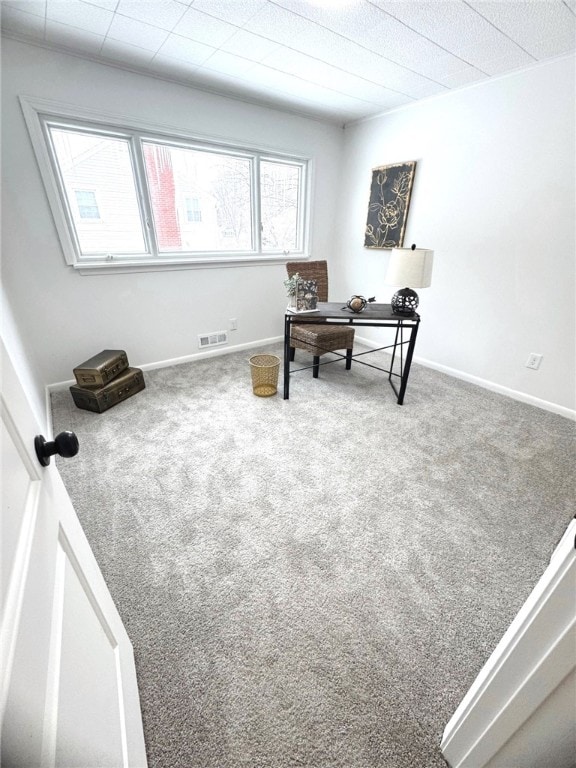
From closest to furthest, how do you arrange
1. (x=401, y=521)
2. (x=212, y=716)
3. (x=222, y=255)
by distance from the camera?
(x=212, y=716) → (x=401, y=521) → (x=222, y=255)

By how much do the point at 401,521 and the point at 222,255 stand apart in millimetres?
2933

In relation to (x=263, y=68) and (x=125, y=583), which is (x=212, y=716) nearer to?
(x=125, y=583)

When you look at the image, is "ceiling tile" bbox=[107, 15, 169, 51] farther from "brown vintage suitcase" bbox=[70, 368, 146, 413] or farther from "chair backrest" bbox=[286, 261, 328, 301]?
"brown vintage suitcase" bbox=[70, 368, 146, 413]

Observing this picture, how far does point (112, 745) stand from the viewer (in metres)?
0.63

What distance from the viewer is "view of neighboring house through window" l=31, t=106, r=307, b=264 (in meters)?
2.45

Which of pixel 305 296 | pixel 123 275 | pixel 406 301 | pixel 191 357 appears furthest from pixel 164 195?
pixel 406 301

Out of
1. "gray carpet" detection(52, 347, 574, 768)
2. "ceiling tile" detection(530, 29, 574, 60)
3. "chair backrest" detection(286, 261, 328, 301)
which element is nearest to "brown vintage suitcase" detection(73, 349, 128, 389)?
"gray carpet" detection(52, 347, 574, 768)

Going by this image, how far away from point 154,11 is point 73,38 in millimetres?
680

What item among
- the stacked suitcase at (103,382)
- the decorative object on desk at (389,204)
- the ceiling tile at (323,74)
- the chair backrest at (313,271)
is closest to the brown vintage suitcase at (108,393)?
the stacked suitcase at (103,382)

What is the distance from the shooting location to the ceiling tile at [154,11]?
168 centimetres

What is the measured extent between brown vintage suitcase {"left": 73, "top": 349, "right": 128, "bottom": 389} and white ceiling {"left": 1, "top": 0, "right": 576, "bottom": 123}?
203 cm

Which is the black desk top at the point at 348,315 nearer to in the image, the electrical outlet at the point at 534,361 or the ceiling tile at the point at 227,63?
the electrical outlet at the point at 534,361

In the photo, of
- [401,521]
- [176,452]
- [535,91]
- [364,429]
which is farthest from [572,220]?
[176,452]

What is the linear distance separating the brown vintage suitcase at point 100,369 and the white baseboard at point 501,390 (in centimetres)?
299
